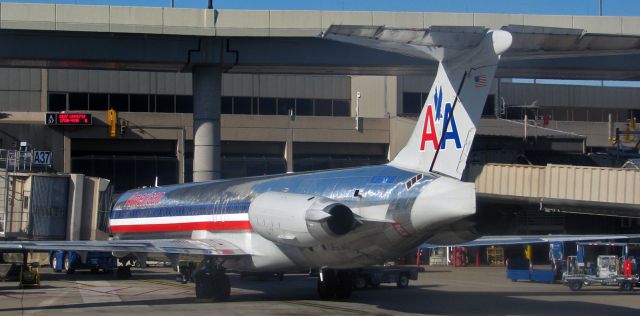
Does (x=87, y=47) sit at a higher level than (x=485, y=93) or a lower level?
higher

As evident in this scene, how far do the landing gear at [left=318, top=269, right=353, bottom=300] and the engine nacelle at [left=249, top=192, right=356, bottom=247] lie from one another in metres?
2.82

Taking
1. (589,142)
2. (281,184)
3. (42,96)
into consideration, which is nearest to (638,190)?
(281,184)

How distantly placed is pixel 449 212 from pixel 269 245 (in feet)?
24.1

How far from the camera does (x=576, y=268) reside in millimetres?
34719

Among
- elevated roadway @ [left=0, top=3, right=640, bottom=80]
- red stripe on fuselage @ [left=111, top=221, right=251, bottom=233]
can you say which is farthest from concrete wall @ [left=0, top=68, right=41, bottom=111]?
red stripe on fuselage @ [left=111, top=221, right=251, bottom=233]

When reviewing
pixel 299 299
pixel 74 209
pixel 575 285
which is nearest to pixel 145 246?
pixel 299 299

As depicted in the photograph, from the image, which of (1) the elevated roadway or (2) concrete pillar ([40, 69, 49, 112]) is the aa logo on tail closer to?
(1) the elevated roadway

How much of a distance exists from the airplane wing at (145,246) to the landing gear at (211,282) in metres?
0.51

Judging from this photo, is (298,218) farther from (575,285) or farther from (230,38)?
(575,285)

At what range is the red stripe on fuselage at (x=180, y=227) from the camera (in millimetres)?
26609

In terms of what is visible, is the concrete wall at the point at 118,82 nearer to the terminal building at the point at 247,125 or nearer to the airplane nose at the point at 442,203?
the terminal building at the point at 247,125

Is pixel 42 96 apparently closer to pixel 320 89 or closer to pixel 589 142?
pixel 320 89

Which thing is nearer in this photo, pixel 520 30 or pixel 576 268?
pixel 520 30

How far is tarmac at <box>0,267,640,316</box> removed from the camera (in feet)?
76.1
